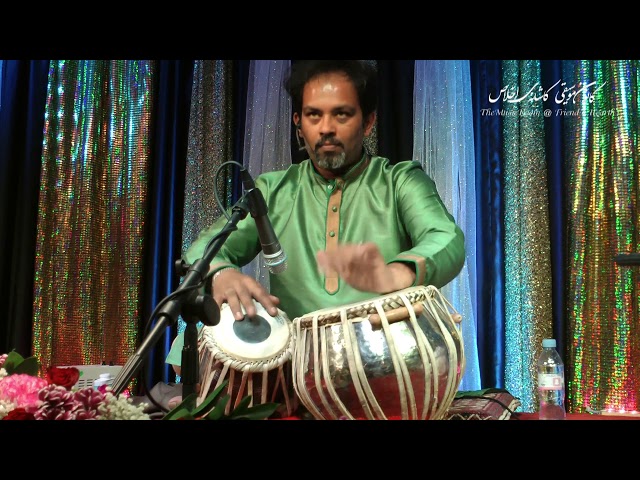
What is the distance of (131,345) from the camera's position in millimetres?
3350

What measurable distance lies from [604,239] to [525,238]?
1.03ft

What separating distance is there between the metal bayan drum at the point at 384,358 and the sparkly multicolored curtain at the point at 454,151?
0.95 meters

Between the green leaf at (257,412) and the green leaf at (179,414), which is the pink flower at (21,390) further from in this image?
the green leaf at (257,412)

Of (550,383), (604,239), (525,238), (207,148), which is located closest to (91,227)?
(207,148)

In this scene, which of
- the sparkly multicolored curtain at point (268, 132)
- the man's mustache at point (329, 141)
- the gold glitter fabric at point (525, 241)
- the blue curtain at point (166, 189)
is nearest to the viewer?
the man's mustache at point (329, 141)

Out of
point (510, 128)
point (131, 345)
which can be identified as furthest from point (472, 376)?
point (131, 345)

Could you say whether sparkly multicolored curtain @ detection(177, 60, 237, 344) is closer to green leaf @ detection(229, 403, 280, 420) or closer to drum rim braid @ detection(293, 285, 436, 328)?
drum rim braid @ detection(293, 285, 436, 328)

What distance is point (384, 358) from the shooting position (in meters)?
2.02

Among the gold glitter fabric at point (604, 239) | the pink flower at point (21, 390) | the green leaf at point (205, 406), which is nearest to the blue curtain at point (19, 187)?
the pink flower at point (21, 390)

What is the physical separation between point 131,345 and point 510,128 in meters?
1.98

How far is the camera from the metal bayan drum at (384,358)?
6.62 ft

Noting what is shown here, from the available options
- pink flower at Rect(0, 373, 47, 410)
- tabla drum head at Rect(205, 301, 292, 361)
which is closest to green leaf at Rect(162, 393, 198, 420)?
pink flower at Rect(0, 373, 47, 410)
